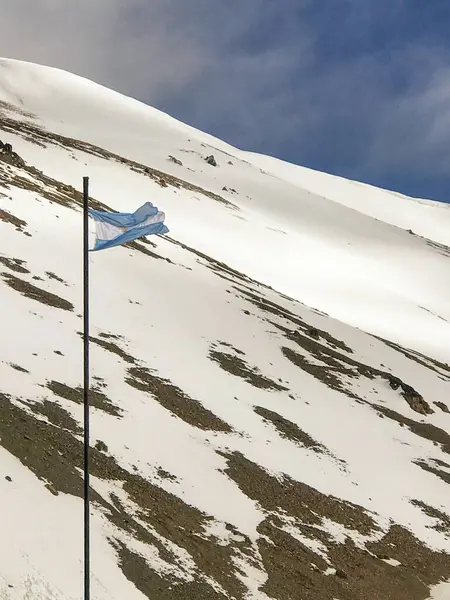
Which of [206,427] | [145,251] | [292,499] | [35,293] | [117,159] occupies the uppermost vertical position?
[117,159]

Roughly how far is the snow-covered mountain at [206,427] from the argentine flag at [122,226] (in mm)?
6706

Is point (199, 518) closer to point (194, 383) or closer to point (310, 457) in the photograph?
point (310, 457)

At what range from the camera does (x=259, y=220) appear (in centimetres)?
9725

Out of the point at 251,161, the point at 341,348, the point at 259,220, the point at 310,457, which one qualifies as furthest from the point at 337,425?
the point at 251,161

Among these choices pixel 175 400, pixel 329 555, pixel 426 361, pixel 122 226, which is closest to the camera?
pixel 122 226

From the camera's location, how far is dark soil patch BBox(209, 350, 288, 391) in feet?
114

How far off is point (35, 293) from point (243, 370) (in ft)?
36.9

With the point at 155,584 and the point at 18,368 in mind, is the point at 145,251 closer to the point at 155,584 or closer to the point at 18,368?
the point at 18,368

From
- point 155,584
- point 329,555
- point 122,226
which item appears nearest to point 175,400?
point 329,555

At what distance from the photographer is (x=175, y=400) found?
28.4 meters

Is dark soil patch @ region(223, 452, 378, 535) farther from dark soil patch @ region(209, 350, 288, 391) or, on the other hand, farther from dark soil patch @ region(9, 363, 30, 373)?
dark soil patch @ region(209, 350, 288, 391)

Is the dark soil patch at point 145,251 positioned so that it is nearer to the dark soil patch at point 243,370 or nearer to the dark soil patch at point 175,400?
the dark soil patch at point 243,370

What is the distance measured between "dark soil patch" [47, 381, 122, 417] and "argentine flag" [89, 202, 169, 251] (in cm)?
1085

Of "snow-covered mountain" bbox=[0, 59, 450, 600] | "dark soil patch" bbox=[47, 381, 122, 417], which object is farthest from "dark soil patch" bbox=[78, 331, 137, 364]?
"dark soil patch" bbox=[47, 381, 122, 417]
